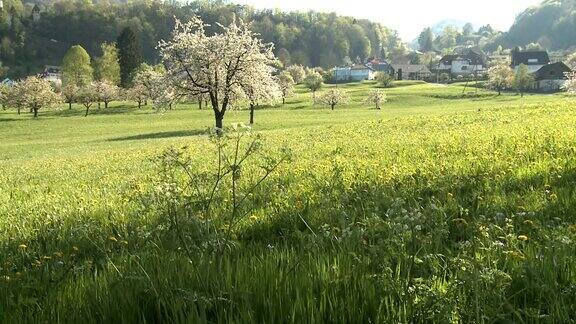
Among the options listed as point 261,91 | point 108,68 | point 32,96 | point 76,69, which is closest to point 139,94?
point 32,96

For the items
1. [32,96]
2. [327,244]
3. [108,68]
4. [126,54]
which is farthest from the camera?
[126,54]

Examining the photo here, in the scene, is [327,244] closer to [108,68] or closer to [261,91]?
[261,91]

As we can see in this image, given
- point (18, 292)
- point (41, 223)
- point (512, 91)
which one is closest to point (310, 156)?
point (41, 223)

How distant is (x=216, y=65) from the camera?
42344 millimetres

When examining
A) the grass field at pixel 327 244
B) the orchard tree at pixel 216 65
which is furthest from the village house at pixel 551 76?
the grass field at pixel 327 244

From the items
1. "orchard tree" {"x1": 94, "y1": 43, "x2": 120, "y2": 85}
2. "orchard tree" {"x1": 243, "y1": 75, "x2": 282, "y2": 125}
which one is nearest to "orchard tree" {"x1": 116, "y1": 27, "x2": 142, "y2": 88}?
"orchard tree" {"x1": 94, "y1": 43, "x2": 120, "y2": 85}

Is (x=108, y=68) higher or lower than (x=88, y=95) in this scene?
higher

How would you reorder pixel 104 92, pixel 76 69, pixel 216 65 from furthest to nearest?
pixel 76 69, pixel 104 92, pixel 216 65

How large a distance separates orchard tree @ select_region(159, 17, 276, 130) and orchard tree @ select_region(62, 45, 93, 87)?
87900 millimetres

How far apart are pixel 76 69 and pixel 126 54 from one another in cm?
1781

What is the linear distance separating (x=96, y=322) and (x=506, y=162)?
21.9ft

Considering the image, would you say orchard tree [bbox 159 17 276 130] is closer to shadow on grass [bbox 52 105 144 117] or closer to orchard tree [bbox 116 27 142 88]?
shadow on grass [bbox 52 105 144 117]

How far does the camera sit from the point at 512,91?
130 m

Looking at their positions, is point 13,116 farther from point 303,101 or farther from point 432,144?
point 432,144
